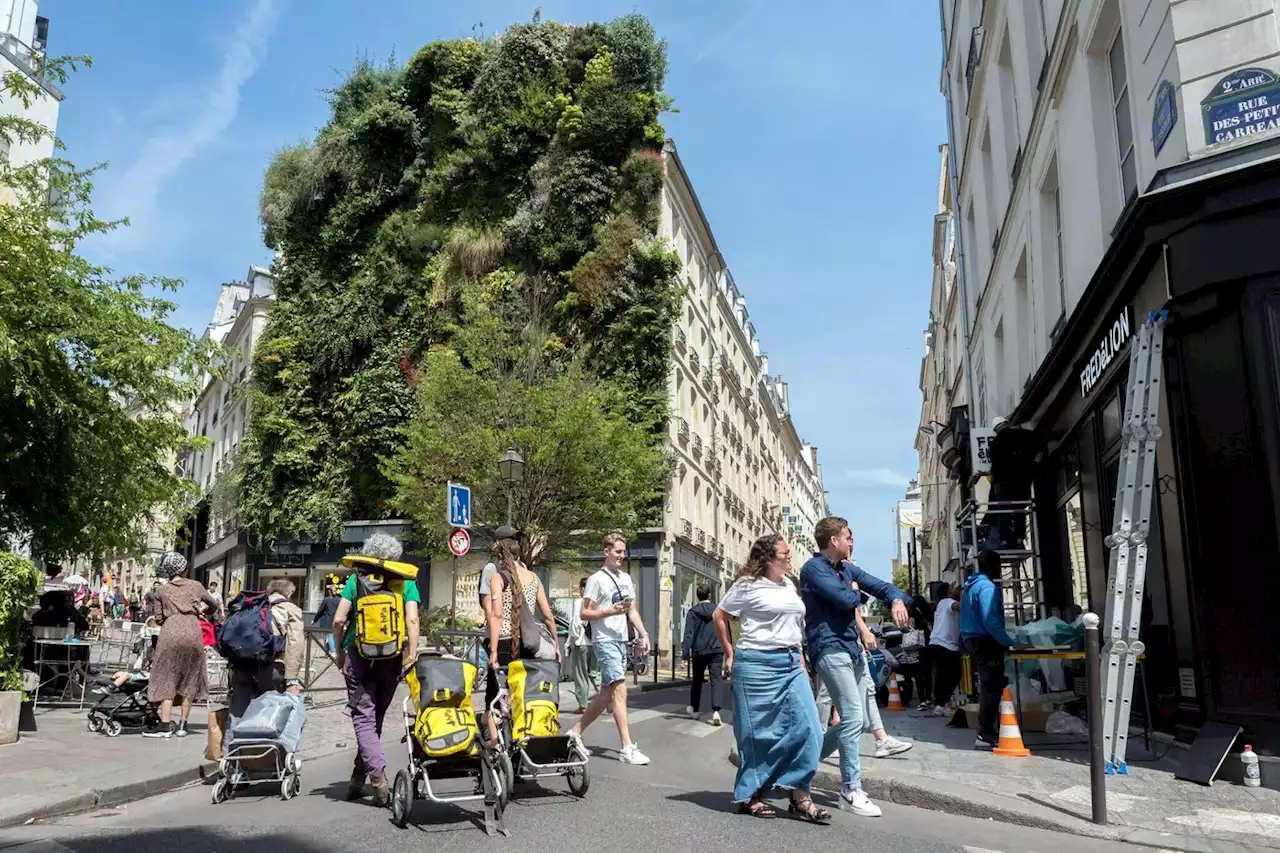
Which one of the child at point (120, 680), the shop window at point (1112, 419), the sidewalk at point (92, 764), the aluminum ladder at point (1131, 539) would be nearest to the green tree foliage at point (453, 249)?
the child at point (120, 680)

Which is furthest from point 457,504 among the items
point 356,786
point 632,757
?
point 356,786

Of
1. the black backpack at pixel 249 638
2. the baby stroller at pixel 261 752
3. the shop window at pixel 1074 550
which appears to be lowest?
the baby stroller at pixel 261 752

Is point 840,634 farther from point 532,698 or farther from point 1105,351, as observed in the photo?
point 1105,351

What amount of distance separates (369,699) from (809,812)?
8.85ft

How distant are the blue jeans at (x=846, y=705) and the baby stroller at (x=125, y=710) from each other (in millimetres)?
6774

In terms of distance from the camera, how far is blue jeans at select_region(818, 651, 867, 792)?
613 cm

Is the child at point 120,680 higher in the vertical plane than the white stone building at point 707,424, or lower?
lower

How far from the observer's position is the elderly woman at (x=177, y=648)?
376 inches

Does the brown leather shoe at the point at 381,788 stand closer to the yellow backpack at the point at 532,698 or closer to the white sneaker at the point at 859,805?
the yellow backpack at the point at 532,698

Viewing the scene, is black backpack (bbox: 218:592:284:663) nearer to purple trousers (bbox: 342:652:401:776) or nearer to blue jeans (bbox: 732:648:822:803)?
purple trousers (bbox: 342:652:401:776)

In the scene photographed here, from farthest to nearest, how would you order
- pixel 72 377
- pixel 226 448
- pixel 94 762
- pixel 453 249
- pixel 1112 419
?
pixel 226 448, pixel 453 249, pixel 72 377, pixel 1112 419, pixel 94 762

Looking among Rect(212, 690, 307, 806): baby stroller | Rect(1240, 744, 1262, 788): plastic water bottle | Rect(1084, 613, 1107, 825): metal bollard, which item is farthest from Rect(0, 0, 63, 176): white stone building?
Rect(1240, 744, 1262, 788): plastic water bottle

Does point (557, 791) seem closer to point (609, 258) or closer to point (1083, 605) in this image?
point (1083, 605)

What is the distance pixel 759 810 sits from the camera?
5840 millimetres
